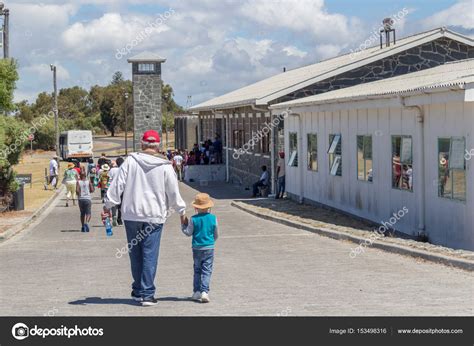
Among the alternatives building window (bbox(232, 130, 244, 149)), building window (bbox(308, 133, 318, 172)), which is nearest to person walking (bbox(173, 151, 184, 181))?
building window (bbox(232, 130, 244, 149))

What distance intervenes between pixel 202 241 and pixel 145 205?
0.97 meters

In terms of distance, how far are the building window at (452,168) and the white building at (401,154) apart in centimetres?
2

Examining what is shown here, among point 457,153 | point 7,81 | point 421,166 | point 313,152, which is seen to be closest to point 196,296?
point 457,153

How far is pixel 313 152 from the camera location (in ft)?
90.2

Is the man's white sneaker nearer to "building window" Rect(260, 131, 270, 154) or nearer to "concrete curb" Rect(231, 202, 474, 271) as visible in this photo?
"concrete curb" Rect(231, 202, 474, 271)

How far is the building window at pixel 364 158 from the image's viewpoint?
2189 centimetres

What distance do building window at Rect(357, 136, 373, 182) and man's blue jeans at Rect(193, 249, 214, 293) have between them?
11.6 m

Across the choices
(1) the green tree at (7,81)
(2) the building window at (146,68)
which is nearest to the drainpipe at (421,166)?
(1) the green tree at (7,81)

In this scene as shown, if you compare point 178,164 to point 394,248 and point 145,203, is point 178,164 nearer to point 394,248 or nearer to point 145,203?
point 394,248

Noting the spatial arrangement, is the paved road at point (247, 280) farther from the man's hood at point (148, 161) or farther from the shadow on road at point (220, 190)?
the shadow on road at point (220, 190)

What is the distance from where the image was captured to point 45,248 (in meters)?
18.6

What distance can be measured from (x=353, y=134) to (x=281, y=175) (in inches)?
306
